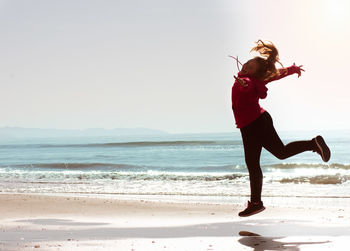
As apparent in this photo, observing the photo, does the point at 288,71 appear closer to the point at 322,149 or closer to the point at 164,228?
the point at 322,149

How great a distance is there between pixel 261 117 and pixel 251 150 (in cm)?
42

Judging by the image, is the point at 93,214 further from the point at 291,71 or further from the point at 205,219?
the point at 291,71

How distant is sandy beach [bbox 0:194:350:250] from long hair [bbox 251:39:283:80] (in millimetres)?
1760

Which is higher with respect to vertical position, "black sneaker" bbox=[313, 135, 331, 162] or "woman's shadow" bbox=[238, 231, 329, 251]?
"black sneaker" bbox=[313, 135, 331, 162]

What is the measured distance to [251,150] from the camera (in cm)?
575

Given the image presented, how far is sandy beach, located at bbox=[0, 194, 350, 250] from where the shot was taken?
219 inches

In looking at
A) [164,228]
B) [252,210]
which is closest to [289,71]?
[252,210]

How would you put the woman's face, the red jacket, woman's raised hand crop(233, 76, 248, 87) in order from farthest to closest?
the woman's face < the red jacket < woman's raised hand crop(233, 76, 248, 87)

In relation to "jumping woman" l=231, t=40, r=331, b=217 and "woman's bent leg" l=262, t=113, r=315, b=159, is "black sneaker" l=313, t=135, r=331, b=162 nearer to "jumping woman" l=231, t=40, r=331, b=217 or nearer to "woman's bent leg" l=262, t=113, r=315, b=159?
"jumping woman" l=231, t=40, r=331, b=217

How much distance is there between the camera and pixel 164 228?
6.91 m

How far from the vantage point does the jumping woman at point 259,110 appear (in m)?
5.51

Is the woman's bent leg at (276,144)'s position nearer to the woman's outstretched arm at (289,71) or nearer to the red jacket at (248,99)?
the red jacket at (248,99)

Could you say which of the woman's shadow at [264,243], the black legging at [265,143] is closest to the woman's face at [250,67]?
the black legging at [265,143]

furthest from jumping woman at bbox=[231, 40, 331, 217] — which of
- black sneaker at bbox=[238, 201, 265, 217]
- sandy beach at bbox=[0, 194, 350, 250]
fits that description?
sandy beach at bbox=[0, 194, 350, 250]
